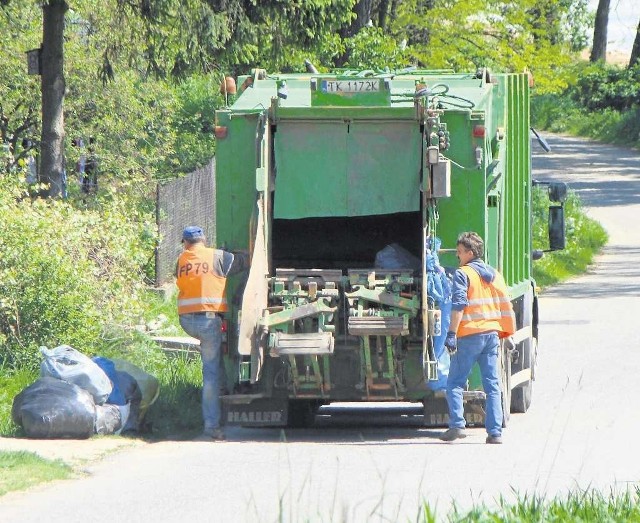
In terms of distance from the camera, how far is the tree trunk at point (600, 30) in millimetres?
64375

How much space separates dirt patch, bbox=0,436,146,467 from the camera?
9.52 m

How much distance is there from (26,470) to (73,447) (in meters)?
1.24

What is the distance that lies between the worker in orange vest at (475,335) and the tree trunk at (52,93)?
300 inches

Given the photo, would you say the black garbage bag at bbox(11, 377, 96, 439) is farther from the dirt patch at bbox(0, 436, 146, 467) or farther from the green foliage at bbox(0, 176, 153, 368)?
the green foliage at bbox(0, 176, 153, 368)

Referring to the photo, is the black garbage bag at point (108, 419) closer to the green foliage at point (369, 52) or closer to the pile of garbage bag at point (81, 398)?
the pile of garbage bag at point (81, 398)

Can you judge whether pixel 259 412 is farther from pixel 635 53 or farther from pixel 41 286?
pixel 635 53

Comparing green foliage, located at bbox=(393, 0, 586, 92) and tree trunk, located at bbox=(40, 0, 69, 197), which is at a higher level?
green foliage, located at bbox=(393, 0, 586, 92)

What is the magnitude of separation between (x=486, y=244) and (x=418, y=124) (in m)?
1.03

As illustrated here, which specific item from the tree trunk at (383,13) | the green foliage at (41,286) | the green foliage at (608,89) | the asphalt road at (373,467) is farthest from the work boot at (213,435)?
the green foliage at (608,89)

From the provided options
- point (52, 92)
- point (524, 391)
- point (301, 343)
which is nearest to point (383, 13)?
point (52, 92)

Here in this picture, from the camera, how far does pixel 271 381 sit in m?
10.6

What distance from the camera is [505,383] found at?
1122 cm

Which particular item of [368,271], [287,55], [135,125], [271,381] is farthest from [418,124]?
[135,125]

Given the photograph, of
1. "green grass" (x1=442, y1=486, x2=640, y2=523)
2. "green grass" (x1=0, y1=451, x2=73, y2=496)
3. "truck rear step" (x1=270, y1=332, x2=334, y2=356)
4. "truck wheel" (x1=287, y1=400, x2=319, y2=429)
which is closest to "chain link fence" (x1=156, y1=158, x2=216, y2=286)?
"truck wheel" (x1=287, y1=400, x2=319, y2=429)
